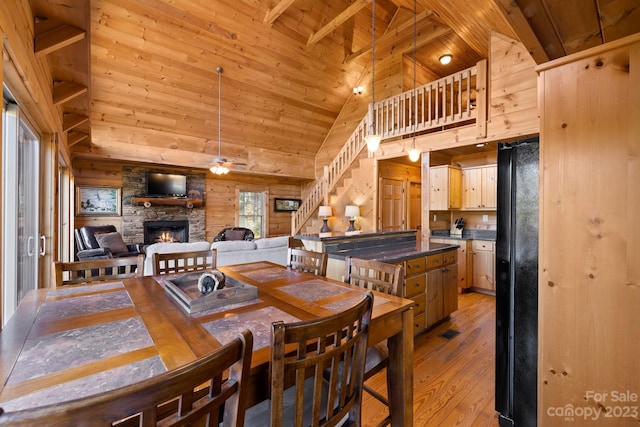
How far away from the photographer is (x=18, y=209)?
2191 mm

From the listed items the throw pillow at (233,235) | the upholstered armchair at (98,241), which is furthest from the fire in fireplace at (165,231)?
the upholstered armchair at (98,241)

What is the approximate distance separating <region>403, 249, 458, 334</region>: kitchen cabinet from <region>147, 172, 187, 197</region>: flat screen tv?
6.15 metres

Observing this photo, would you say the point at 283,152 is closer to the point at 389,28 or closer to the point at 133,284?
the point at 389,28

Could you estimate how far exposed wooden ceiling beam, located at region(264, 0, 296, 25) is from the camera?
4.60 metres

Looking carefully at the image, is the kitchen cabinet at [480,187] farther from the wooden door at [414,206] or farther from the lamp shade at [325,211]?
the lamp shade at [325,211]

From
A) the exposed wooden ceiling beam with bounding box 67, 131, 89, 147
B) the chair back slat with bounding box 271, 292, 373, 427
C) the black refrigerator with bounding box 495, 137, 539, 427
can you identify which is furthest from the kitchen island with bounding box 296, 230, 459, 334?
the exposed wooden ceiling beam with bounding box 67, 131, 89, 147

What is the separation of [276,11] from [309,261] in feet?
15.3

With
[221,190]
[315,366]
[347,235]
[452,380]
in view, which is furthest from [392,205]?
[315,366]

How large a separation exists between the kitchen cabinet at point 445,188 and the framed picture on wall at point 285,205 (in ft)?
16.2

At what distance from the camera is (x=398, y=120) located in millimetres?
5465

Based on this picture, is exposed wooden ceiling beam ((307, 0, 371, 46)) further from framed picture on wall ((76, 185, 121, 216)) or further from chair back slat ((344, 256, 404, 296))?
framed picture on wall ((76, 185, 121, 216))

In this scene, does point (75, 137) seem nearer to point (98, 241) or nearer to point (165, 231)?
point (98, 241)

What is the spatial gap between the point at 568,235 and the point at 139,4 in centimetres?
591

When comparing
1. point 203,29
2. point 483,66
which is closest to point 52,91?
point 203,29
